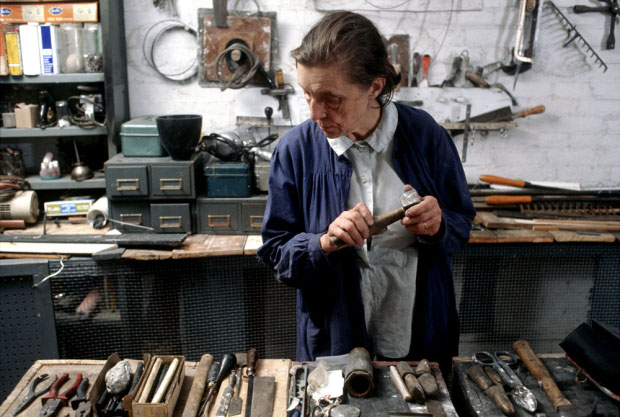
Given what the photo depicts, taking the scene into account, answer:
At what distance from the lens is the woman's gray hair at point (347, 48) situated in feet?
4.50

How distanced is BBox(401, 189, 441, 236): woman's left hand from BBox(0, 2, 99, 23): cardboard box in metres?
2.56

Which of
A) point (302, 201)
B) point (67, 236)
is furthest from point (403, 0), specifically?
point (67, 236)

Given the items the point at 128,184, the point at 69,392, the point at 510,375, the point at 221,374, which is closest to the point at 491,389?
the point at 510,375

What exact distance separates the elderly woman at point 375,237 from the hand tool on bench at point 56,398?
2.26ft

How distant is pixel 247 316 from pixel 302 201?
65.9 inches

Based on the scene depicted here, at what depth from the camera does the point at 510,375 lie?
1475 millimetres

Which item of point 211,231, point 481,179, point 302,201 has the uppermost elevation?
point 302,201

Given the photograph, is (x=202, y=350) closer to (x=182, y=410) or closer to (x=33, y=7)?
(x=182, y=410)

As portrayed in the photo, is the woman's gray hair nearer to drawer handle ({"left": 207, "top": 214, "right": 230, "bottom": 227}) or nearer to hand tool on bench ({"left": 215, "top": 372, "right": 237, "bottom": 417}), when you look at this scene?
hand tool on bench ({"left": 215, "top": 372, "right": 237, "bottom": 417})

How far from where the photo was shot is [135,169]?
114 inches

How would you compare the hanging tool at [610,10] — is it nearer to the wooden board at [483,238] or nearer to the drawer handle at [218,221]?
the wooden board at [483,238]

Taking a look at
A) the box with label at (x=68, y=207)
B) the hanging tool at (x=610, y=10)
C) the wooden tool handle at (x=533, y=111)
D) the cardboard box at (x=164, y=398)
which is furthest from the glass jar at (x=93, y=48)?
the hanging tool at (x=610, y=10)

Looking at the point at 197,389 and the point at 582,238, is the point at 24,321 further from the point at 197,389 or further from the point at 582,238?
the point at 582,238

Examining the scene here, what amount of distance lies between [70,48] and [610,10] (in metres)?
3.44
